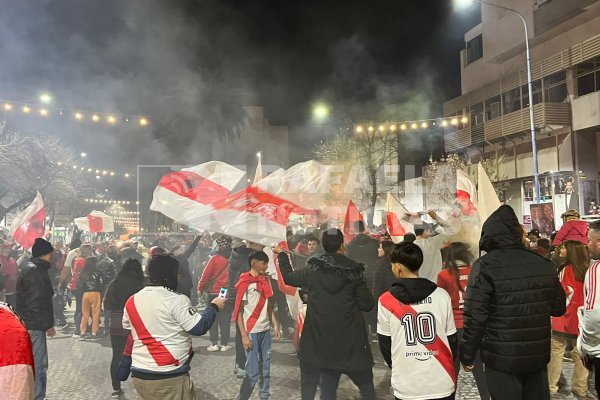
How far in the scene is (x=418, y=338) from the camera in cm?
304

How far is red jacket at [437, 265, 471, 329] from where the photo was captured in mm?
4727

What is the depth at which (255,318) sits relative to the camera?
520 cm

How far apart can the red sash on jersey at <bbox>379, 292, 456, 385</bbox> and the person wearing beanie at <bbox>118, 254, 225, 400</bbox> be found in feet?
3.90

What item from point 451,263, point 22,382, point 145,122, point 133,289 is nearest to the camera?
point 22,382

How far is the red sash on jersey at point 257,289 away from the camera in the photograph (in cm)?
520

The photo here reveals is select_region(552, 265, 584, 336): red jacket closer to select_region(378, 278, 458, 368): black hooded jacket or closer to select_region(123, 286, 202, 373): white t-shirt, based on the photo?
select_region(378, 278, 458, 368): black hooded jacket

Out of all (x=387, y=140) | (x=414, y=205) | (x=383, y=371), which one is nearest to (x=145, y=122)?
(x=387, y=140)

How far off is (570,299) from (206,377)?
169 inches

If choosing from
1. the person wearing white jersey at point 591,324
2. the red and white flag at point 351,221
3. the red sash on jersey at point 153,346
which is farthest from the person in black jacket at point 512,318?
the red and white flag at point 351,221

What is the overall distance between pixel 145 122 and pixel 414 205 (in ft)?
55.8

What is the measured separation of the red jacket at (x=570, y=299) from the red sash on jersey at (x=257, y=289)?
3023 mm

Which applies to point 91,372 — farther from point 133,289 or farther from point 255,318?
point 255,318

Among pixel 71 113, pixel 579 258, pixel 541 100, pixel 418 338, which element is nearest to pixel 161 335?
pixel 418 338

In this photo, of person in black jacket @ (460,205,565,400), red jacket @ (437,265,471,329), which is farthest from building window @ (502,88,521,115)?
person in black jacket @ (460,205,565,400)
